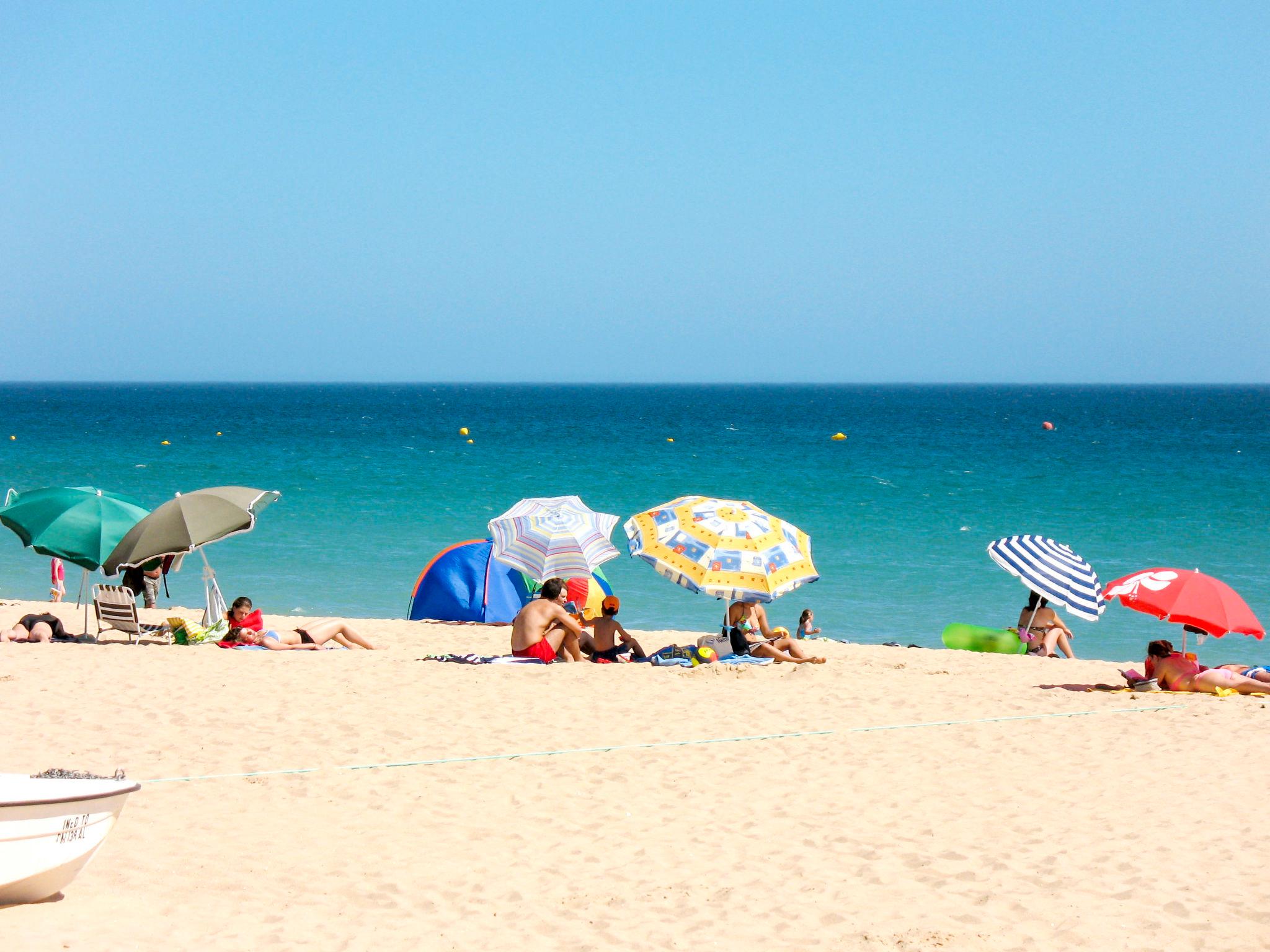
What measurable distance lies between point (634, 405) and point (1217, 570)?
104320 millimetres

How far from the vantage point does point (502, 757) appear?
8.16 meters

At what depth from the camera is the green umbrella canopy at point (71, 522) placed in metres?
11.9

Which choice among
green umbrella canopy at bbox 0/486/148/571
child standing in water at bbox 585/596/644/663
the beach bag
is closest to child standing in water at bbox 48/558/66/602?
green umbrella canopy at bbox 0/486/148/571

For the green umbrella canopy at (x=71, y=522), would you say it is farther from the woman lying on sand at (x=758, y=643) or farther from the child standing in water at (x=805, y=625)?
the child standing in water at (x=805, y=625)

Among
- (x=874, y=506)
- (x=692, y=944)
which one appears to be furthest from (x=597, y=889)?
(x=874, y=506)

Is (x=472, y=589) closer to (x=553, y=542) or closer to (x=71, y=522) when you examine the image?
(x=553, y=542)

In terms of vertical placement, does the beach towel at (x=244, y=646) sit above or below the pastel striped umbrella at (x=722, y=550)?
below

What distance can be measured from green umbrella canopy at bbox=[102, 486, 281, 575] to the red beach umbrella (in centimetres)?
862

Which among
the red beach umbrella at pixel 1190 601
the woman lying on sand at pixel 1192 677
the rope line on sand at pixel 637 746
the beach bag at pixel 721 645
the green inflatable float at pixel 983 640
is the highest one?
Answer: the red beach umbrella at pixel 1190 601

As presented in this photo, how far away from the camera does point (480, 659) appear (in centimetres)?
1137

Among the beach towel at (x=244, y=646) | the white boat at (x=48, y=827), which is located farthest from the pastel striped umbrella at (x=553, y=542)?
the white boat at (x=48, y=827)

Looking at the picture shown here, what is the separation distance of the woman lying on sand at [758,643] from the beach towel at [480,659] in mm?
1959

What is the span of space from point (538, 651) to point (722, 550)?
2.09m

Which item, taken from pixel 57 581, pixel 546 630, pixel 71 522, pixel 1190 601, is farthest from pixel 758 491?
pixel 71 522
